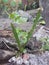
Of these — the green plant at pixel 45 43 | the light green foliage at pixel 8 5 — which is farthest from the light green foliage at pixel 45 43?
the light green foliage at pixel 8 5

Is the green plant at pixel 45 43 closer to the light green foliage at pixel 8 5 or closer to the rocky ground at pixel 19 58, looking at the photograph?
the rocky ground at pixel 19 58

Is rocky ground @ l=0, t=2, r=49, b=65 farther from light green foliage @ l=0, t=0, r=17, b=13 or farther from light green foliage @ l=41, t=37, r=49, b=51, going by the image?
light green foliage @ l=0, t=0, r=17, b=13

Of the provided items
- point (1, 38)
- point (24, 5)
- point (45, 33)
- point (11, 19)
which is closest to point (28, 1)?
point (24, 5)

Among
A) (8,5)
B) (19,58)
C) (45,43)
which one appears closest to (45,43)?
(45,43)

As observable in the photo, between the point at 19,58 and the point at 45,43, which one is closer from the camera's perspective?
the point at 19,58

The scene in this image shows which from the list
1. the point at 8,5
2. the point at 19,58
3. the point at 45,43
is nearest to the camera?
the point at 19,58

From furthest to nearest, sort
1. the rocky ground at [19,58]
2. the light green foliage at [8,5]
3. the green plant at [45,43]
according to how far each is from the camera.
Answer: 1. the light green foliage at [8,5]
2. the green plant at [45,43]
3. the rocky ground at [19,58]

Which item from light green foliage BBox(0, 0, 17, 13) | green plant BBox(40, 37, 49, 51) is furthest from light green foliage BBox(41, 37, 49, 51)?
light green foliage BBox(0, 0, 17, 13)

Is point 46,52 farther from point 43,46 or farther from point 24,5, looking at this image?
point 24,5

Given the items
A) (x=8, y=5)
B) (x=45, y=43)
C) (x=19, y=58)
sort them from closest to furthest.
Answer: (x=19, y=58) < (x=45, y=43) < (x=8, y=5)

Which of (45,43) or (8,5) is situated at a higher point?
(45,43)

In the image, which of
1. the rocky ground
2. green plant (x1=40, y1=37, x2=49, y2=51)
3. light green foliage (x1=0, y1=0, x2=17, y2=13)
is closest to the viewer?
the rocky ground

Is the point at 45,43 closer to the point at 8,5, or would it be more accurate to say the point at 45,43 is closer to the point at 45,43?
the point at 45,43
